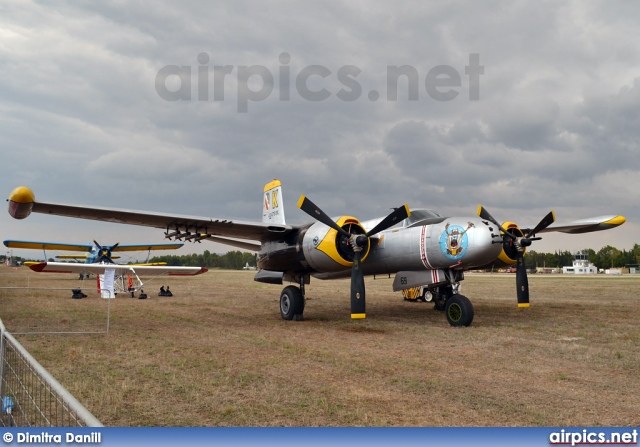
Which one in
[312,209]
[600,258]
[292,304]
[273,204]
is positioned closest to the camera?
[312,209]

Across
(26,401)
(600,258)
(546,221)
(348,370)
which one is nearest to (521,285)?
(546,221)

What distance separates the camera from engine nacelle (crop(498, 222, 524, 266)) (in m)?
14.3

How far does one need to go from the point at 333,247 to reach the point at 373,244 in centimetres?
171

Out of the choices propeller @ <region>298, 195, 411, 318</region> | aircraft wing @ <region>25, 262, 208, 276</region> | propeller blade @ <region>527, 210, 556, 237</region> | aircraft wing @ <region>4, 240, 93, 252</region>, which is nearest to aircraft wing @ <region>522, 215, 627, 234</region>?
propeller blade @ <region>527, 210, 556, 237</region>

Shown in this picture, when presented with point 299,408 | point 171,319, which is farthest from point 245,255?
point 299,408

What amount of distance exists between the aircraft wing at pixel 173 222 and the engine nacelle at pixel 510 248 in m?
6.59

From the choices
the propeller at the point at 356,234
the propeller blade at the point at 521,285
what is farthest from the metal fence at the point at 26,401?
the propeller blade at the point at 521,285

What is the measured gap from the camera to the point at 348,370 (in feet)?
26.0

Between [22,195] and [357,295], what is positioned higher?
[22,195]

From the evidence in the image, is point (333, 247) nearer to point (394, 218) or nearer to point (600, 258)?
point (394, 218)

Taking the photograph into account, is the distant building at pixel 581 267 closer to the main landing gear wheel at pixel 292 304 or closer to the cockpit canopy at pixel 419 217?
the cockpit canopy at pixel 419 217

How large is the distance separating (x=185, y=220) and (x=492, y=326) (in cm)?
946

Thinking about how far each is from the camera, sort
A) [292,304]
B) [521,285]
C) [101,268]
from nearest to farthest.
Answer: [521,285] → [292,304] → [101,268]

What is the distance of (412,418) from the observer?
17.9 feet
